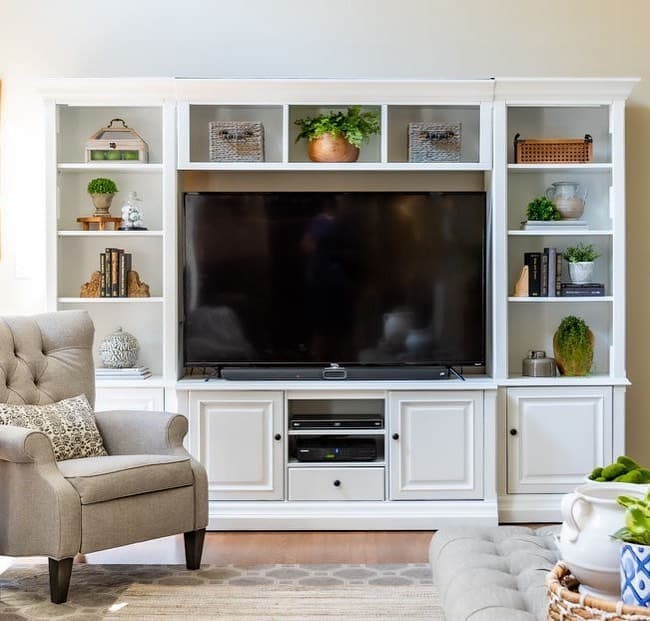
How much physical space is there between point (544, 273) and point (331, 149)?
1221 millimetres

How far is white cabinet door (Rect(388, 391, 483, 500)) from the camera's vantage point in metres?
4.20

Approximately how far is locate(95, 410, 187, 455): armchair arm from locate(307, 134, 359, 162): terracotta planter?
149 cm

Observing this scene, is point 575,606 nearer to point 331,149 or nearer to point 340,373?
point 340,373

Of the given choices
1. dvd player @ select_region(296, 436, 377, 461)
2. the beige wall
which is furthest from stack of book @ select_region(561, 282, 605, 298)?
dvd player @ select_region(296, 436, 377, 461)

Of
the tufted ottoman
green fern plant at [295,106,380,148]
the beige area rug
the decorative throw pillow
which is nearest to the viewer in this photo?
the tufted ottoman

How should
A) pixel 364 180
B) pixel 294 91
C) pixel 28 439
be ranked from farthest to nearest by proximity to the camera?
pixel 364 180
pixel 294 91
pixel 28 439

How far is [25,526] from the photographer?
316 cm

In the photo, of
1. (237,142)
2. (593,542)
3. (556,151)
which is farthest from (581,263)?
(593,542)

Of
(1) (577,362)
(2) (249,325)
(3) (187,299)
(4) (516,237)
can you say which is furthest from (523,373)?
(3) (187,299)

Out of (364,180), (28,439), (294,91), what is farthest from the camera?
(364,180)

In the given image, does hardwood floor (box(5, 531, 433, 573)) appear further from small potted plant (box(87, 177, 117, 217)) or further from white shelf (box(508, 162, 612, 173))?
white shelf (box(508, 162, 612, 173))

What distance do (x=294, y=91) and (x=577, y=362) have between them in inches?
75.5

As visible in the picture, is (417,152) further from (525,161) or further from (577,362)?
(577,362)

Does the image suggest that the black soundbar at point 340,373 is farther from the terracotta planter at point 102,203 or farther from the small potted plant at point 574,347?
the terracotta planter at point 102,203
